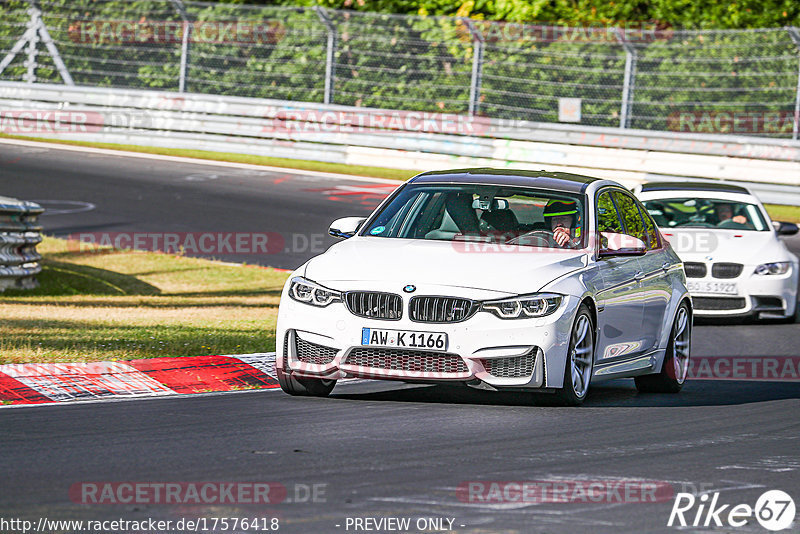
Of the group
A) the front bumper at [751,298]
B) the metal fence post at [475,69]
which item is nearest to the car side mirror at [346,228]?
the front bumper at [751,298]

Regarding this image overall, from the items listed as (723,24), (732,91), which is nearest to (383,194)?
(732,91)

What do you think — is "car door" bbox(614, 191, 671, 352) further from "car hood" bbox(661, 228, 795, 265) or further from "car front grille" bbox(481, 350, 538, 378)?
"car hood" bbox(661, 228, 795, 265)

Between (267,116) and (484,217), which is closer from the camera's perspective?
(484,217)

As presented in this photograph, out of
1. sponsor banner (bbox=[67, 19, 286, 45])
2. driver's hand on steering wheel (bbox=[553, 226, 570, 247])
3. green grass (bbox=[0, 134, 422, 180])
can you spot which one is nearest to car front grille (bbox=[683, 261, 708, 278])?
driver's hand on steering wheel (bbox=[553, 226, 570, 247])

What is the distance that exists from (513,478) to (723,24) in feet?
88.4

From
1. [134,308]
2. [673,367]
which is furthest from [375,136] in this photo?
[673,367]

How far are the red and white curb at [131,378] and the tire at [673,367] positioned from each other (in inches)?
109

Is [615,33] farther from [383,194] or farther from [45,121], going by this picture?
[45,121]

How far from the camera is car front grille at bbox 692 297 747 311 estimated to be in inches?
597

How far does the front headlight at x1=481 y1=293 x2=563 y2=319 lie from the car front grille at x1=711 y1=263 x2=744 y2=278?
7.06 m

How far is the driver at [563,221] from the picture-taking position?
944cm

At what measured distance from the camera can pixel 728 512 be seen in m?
6.03

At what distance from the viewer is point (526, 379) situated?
8.44 m

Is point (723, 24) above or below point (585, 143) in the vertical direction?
above
